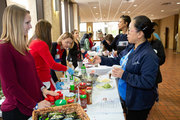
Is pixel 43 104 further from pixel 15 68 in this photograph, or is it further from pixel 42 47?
pixel 42 47

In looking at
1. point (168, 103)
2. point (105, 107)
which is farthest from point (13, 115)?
point (168, 103)

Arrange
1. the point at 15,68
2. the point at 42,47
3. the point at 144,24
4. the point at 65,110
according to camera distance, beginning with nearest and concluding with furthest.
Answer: the point at 65,110, the point at 15,68, the point at 144,24, the point at 42,47

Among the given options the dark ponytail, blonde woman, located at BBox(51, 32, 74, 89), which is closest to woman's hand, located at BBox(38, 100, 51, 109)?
the dark ponytail

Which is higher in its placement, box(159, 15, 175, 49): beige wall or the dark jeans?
box(159, 15, 175, 49): beige wall

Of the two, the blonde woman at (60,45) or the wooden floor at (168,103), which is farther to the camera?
the wooden floor at (168,103)

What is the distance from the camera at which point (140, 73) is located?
50.5 inches

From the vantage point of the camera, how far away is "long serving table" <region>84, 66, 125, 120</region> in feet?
3.59

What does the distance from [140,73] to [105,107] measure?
0.45 meters

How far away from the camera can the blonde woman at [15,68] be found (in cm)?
94

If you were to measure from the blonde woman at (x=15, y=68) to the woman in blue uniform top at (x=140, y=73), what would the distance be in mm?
757

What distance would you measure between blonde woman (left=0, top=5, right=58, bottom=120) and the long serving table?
1.30 feet

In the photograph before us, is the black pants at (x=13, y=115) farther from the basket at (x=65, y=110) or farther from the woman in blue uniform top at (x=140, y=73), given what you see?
the woman in blue uniform top at (x=140, y=73)

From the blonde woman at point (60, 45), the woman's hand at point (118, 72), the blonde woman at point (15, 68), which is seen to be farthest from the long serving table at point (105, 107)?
the blonde woman at point (60, 45)

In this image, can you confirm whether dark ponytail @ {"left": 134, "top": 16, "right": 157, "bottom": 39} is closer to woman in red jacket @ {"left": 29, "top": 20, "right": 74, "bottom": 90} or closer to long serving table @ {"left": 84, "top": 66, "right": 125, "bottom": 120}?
long serving table @ {"left": 84, "top": 66, "right": 125, "bottom": 120}
